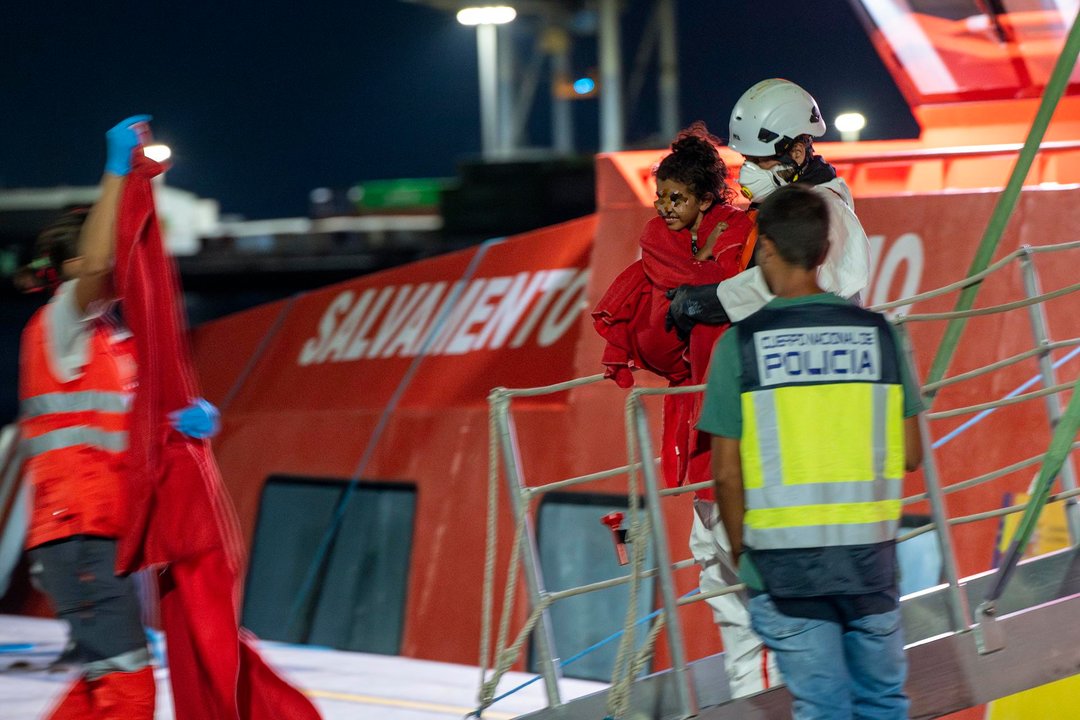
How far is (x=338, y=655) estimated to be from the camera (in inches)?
332

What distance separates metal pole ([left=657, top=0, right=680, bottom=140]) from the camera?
35.9 m

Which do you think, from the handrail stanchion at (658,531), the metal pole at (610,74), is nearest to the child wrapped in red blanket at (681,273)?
the handrail stanchion at (658,531)

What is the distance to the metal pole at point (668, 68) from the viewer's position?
35.9 meters

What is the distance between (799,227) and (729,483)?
608 millimetres

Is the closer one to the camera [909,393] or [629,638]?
[909,393]

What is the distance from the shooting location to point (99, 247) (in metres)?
4.49

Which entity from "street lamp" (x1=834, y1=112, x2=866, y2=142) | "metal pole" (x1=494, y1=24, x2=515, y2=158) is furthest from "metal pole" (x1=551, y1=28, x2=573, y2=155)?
"street lamp" (x1=834, y1=112, x2=866, y2=142)

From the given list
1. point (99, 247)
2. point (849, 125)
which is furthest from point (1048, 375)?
point (849, 125)

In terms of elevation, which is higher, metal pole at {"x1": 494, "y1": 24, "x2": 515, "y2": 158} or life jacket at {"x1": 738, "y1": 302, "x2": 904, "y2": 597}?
metal pole at {"x1": 494, "y1": 24, "x2": 515, "y2": 158}

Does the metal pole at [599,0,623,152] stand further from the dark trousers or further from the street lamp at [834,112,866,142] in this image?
the dark trousers

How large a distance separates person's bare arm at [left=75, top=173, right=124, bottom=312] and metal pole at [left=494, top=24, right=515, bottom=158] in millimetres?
37939

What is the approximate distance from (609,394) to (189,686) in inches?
129

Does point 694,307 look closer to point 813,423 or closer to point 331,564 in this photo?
point 813,423

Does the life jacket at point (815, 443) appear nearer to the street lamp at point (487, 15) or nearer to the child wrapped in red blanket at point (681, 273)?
the child wrapped in red blanket at point (681, 273)
